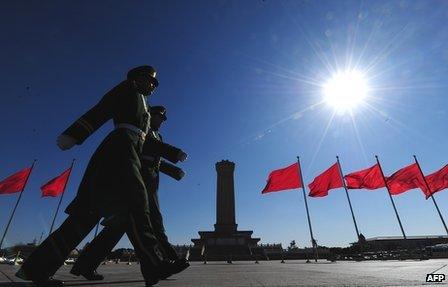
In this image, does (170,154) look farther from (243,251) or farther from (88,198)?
(243,251)

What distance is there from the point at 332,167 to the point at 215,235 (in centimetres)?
3276

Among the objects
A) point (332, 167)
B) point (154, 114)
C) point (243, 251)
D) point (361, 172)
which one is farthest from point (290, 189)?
point (243, 251)

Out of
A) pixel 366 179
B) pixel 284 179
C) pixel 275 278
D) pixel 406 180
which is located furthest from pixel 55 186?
pixel 406 180

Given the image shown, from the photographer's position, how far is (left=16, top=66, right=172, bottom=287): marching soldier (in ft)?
8.20

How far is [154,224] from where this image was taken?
12.5 ft

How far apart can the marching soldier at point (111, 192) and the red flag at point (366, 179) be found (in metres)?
18.9

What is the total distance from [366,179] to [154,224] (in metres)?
19.0

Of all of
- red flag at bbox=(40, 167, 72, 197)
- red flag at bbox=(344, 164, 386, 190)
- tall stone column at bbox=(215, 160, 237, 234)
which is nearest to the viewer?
red flag at bbox=(40, 167, 72, 197)

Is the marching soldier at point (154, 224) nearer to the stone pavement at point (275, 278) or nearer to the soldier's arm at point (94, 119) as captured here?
the stone pavement at point (275, 278)

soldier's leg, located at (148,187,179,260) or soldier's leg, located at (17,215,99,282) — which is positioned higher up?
soldier's leg, located at (148,187,179,260)

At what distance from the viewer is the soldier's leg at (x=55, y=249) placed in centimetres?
262

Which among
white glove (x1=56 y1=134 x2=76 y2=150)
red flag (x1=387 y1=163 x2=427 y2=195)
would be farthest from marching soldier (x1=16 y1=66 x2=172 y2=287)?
red flag (x1=387 y1=163 x2=427 y2=195)

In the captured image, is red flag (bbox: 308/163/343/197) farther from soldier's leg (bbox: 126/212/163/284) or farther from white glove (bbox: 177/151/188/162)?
soldier's leg (bbox: 126/212/163/284)

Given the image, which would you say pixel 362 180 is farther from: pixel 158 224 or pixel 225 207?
pixel 225 207
